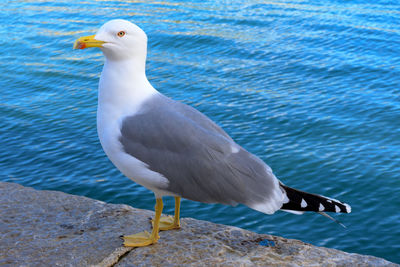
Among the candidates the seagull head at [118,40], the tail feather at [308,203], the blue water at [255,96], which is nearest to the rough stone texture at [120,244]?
the tail feather at [308,203]

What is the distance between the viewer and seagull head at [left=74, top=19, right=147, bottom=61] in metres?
4.47

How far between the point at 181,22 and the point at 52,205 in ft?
36.6

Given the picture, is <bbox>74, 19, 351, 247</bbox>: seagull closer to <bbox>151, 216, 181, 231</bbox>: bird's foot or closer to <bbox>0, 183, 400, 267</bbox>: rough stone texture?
<bbox>0, 183, 400, 267</bbox>: rough stone texture

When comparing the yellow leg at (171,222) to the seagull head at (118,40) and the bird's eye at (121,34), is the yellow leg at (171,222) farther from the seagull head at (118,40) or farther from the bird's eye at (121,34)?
the bird's eye at (121,34)

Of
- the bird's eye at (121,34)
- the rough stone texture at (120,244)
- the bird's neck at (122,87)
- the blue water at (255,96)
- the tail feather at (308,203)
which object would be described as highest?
the bird's eye at (121,34)

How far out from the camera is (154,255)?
4.71 m

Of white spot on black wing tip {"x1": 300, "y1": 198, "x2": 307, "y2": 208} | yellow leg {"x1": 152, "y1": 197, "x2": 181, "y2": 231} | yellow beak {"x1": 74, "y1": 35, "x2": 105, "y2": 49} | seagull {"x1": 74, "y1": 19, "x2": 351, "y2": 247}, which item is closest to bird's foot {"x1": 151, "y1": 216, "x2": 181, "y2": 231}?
yellow leg {"x1": 152, "y1": 197, "x2": 181, "y2": 231}

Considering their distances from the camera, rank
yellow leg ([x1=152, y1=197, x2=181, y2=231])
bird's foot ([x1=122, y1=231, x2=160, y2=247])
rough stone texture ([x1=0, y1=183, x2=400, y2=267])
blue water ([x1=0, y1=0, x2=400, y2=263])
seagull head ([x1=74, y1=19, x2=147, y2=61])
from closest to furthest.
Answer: seagull head ([x1=74, y1=19, x2=147, y2=61]) → rough stone texture ([x1=0, y1=183, x2=400, y2=267]) → bird's foot ([x1=122, y1=231, x2=160, y2=247]) → yellow leg ([x1=152, y1=197, x2=181, y2=231]) → blue water ([x1=0, y1=0, x2=400, y2=263])

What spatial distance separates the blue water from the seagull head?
310cm

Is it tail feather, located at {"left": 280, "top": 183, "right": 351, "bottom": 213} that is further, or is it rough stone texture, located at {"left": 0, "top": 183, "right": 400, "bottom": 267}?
rough stone texture, located at {"left": 0, "top": 183, "right": 400, "bottom": 267}

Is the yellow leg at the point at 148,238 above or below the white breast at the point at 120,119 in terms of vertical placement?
below

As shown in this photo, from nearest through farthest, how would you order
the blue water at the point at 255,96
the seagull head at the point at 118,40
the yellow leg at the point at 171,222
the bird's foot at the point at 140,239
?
the seagull head at the point at 118,40
the bird's foot at the point at 140,239
the yellow leg at the point at 171,222
the blue water at the point at 255,96

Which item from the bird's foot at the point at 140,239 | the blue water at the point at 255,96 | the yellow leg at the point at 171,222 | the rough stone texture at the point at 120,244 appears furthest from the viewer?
the blue water at the point at 255,96

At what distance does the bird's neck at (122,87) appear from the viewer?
4.55 m
